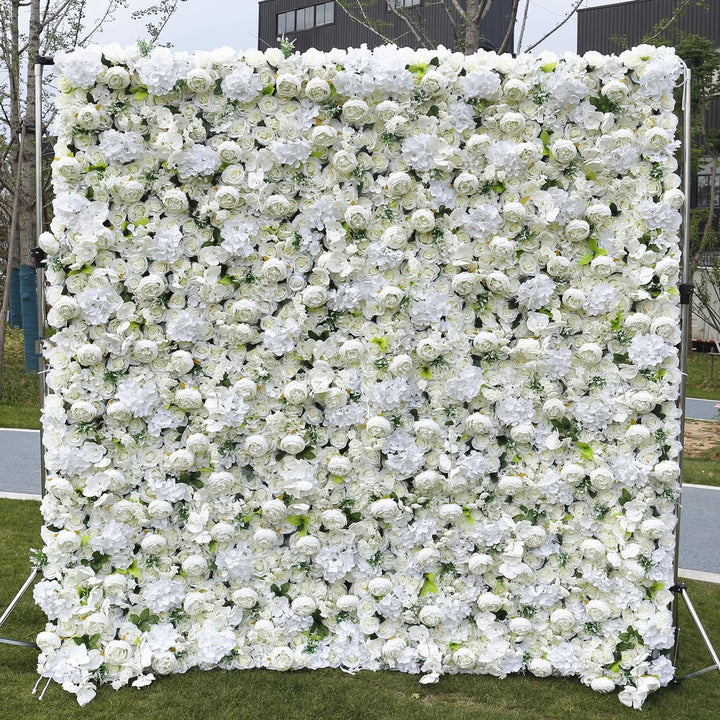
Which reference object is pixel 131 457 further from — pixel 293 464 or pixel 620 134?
pixel 620 134

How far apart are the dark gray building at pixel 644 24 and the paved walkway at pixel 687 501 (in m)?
15.4

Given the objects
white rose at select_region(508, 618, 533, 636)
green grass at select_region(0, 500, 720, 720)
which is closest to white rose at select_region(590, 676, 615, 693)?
green grass at select_region(0, 500, 720, 720)

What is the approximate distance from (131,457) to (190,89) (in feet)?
5.40

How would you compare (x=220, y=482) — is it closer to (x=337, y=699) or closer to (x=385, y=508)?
(x=385, y=508)

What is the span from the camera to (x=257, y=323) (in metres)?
3.53

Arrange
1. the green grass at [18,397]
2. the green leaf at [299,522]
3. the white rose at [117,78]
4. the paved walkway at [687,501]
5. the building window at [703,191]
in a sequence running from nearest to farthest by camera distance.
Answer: the white rose at [117,78], the green leaf at [299,522], the paved walkway at [687,501], the green grass at [18,397], the building window at [703,191]

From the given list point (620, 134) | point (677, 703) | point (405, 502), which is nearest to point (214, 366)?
point (405, 502)

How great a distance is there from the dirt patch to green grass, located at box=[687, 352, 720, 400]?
9.19 ft

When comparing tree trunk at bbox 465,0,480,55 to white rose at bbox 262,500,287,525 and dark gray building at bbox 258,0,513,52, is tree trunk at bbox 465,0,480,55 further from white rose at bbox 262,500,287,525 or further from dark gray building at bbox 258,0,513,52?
dark gray building at bbox 258,0,513,52

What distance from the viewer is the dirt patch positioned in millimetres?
9273

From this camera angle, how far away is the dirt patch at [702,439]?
927 centimetres

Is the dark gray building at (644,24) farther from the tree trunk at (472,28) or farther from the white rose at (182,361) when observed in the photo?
the white rose at (182,361)

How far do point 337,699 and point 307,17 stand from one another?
2611 cm

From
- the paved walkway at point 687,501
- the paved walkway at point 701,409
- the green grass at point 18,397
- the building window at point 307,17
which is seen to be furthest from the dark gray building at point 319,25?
the paved walkway at point 687,501
